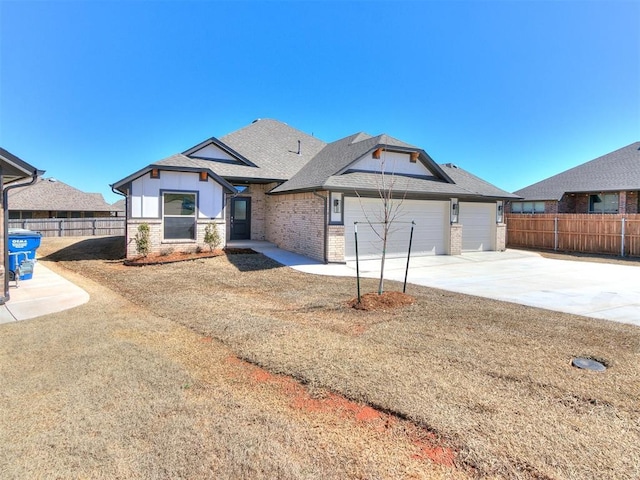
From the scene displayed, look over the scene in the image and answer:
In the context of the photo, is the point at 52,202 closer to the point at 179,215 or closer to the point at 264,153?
the point at 264,153

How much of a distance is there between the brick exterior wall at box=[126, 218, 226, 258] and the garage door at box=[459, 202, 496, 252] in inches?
448

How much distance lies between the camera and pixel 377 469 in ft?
8.18

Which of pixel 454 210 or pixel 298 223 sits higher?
pixel 454 210

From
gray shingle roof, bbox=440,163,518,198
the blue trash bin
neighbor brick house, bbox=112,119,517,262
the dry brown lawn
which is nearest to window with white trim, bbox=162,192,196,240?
neighbor brick house, bbox=112,119,517,262

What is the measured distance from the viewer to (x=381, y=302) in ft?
23.3

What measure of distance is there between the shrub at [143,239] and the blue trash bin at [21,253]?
2952 millimetres

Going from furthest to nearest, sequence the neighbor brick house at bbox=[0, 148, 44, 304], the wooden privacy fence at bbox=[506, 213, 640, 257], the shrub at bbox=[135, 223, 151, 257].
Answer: the wooden privacy fence at bbox=[506, 213, 640, 257] < the shrub at bbox=[135, 223, 151, 257] < the neighbor brick house at bbox=[0, 148, 44, 304]

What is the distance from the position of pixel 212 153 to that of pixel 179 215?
15.3 ft

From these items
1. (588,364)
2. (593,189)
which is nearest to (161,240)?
(588,364)

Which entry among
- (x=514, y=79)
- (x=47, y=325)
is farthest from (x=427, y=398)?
(x=514, y=79)

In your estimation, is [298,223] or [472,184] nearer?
[298,223]

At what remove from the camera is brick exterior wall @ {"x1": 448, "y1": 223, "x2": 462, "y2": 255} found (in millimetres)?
15984

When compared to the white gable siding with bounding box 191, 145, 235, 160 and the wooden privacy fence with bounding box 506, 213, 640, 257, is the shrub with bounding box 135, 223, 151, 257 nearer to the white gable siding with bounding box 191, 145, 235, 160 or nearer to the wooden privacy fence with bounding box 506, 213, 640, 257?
the white gable siding with bounding box 191, 145, 235, 160

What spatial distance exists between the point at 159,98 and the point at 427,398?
2006 centimetres
